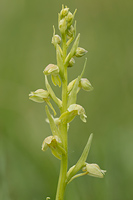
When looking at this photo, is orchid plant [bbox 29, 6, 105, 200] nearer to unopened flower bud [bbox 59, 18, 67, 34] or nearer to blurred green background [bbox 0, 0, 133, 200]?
unopened flower bud [bbox 59, 18, 67, 34]

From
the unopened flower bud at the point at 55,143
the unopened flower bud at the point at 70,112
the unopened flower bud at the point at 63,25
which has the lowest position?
the unopened flower bud at the point at 55,143

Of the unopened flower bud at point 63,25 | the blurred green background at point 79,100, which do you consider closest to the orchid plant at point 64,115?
the unopened flower bud at point 63,25

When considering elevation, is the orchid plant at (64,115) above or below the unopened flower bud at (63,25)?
below

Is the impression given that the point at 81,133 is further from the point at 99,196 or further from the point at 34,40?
the point at 34,40

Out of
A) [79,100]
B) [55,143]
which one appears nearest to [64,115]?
[55,143]

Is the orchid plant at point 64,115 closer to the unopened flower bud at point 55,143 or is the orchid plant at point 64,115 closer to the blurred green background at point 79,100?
the unopened flower bud at point 55,143

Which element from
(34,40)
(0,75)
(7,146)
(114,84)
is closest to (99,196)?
(7,146)

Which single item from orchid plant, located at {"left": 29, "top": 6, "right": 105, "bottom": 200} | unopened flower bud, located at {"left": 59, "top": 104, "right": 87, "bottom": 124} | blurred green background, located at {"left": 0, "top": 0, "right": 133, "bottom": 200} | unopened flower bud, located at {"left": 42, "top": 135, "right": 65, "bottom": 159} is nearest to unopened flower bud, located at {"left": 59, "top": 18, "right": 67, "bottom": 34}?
orchid plant, located at {"left": 29, "top": 6, "right": 105, "bottom": 200}

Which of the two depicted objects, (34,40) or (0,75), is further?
(34,40)
